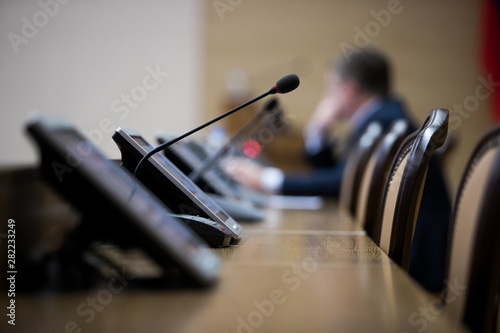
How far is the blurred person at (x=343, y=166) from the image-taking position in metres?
1.91

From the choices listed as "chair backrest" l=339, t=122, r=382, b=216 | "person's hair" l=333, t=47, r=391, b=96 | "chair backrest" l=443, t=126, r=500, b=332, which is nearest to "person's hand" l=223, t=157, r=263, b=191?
"chair backrest" l=339, t=122, r=382, b=216

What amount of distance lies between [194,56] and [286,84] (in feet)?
14.1

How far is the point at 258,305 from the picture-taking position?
0.62m

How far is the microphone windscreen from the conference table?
439 millimetres

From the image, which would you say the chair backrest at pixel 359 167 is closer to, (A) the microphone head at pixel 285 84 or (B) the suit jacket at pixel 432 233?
(B) the suit jacket at pixel 432 233

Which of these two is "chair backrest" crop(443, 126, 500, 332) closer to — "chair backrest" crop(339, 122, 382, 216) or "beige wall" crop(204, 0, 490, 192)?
"chair backrest" crop(339, 122, 382, 216)

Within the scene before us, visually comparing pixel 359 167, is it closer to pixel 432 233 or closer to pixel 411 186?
pixel 432 233

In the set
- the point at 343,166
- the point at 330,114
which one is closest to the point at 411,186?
the point at 343,166

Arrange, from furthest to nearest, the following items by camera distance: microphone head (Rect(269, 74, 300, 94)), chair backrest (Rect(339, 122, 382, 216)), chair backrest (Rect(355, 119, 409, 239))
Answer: chair backrest (Rect(339, 122, 382, 216)) < chair backrest (Rect(355, 119, 409, 239)) < microphone head (Rect(269, 74, 300, 94))

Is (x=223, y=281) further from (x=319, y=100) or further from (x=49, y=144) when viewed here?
(x=319, y=100)

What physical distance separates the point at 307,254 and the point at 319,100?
14.4ft

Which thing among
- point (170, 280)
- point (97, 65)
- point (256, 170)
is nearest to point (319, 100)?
point (97, 65)

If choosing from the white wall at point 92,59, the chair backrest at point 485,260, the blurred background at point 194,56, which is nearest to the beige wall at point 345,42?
the blurred background at point 194,56

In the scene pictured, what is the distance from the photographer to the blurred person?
191cm
